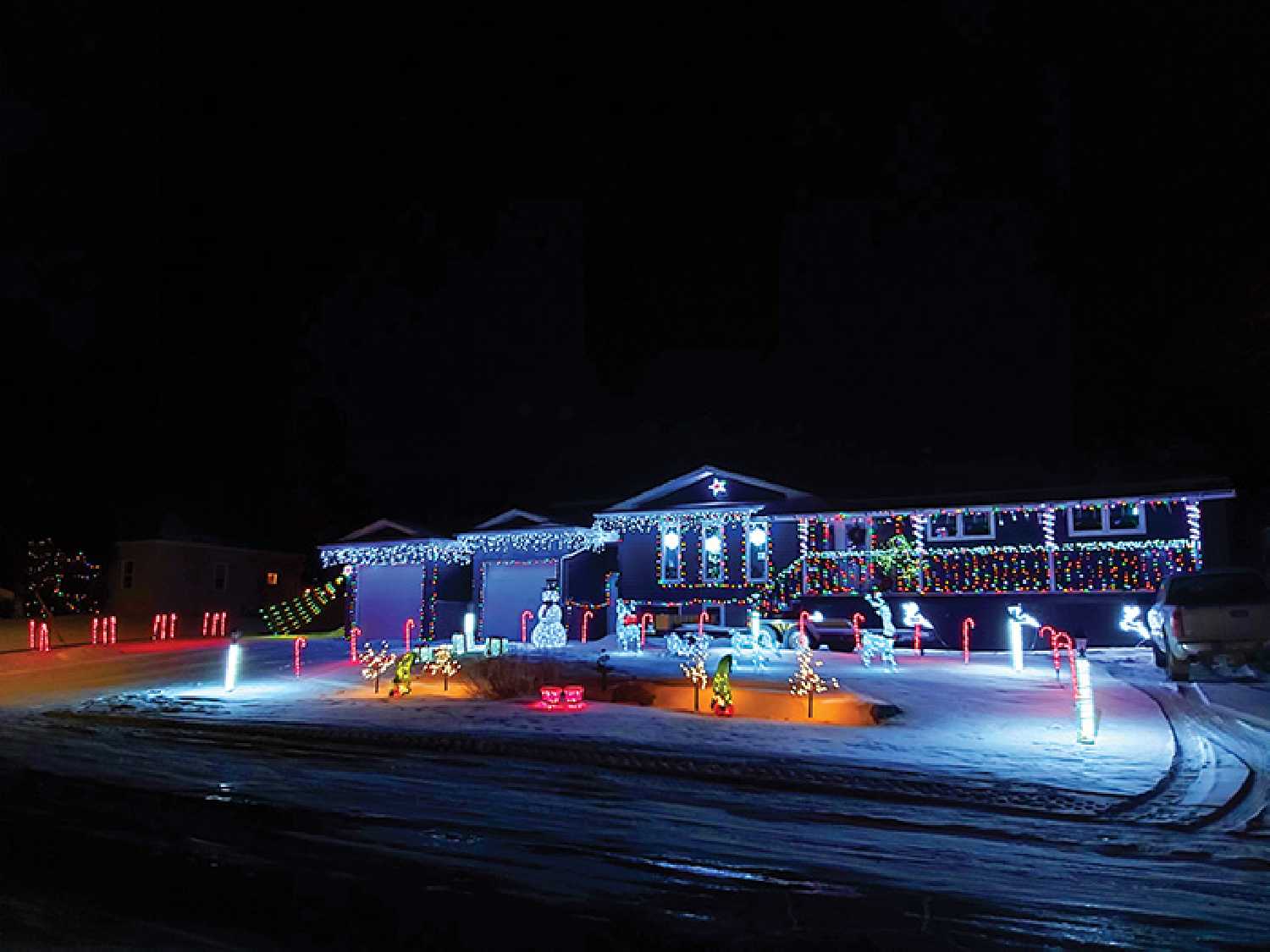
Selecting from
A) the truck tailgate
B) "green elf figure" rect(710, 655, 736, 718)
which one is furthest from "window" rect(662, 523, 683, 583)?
the truck tailgate

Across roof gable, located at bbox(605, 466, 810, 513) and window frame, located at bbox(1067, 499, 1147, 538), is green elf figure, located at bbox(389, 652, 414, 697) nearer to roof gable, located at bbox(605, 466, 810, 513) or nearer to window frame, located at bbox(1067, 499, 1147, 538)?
roof gable, located at bbox(605, 466, 810, 513)

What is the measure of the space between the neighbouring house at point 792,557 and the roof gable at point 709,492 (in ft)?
0.16

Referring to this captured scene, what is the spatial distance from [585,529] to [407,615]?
759cm

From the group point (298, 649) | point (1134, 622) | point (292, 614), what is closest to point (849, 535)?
point (1134, 622)

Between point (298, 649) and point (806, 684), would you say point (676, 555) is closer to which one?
point (298, 649)

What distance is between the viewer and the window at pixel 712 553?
27.2 meters

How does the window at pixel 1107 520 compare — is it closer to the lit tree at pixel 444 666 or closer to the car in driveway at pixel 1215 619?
the car in driveway at pixel 1215 619

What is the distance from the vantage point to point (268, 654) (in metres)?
24.3

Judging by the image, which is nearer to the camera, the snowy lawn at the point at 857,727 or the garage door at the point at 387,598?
the snowy lawn at the point at 857,727

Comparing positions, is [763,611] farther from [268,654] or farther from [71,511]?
[71,511]

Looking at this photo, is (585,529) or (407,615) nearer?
(585,529)

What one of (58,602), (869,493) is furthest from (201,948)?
(58,602)

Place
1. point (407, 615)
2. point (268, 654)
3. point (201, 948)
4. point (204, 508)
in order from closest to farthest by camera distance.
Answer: point (201, 948) → point (268, 654) → point (407, 615) → point (204, 508)

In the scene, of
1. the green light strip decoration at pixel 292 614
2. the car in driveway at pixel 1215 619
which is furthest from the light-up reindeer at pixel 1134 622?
the green light strip decoration at pixel 292 614
